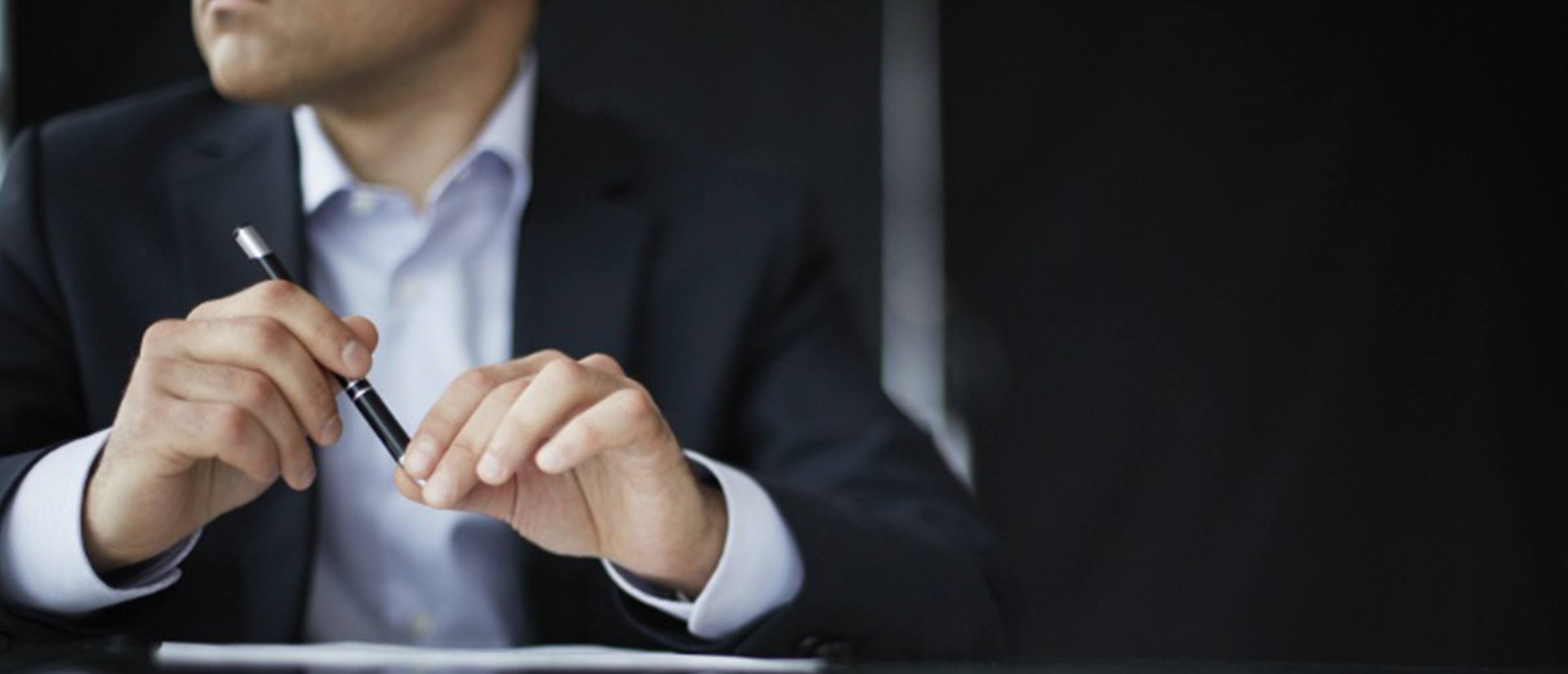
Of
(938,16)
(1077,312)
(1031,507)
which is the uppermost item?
(938,16)

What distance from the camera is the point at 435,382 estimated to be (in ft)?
2.53

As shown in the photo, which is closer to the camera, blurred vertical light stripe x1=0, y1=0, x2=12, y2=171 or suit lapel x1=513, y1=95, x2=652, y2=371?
suit lapel x1=513, y1=95, x2=652, y2=371

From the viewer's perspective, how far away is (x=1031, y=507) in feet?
6.56

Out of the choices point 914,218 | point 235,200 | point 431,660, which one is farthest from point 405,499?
point 914,218

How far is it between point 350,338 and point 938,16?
1438 mm

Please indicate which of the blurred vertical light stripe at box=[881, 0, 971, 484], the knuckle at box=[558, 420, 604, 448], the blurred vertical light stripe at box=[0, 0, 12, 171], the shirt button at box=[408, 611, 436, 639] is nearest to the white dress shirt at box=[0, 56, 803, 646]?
the shirt button at box=[408, 611, 436, 639]

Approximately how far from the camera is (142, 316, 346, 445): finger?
577 millimetres

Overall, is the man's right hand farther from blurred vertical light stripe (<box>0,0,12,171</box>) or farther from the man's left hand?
blurred vertical light stripe (<box>0,0,12,171</box>)

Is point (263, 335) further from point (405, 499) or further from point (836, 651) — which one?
point (836, 651)

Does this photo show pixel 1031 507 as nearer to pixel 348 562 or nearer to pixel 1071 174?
pixel 1071 174

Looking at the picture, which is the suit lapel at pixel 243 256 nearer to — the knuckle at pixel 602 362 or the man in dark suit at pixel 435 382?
the man in dark suit at pixel 435 382

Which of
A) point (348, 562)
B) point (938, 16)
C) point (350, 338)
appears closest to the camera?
point (350, 338)

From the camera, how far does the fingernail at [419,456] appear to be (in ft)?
1.90

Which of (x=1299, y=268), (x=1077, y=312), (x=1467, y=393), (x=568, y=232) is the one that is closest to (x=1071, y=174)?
(x=1077, y=312)
